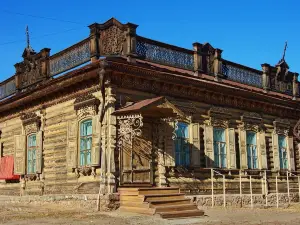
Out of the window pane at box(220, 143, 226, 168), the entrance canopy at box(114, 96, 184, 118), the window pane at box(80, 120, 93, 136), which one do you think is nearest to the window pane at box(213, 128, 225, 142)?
the window pane at box(220, 143, 226, 168)

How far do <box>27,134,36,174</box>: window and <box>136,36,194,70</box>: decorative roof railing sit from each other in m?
5.45

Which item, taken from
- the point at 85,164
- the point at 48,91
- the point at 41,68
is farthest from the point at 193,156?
the point at 41,68

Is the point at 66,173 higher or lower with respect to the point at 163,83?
lower

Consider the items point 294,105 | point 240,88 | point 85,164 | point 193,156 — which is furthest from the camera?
point 294,105

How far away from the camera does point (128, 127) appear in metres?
12.7

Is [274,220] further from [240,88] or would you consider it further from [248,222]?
[240,88]

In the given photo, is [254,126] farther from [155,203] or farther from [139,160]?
[155,203]

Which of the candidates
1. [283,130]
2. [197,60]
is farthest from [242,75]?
[283,130]

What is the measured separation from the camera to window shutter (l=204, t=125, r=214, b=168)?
15482 mm

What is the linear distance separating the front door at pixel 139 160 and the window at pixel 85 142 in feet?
3.82

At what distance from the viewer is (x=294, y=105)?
19.7 metres

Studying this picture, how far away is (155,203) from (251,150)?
6.77 metres

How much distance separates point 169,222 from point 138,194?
1639 millimetres

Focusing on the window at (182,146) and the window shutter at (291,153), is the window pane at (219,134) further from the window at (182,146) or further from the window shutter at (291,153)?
the window shutter at (291,153)
